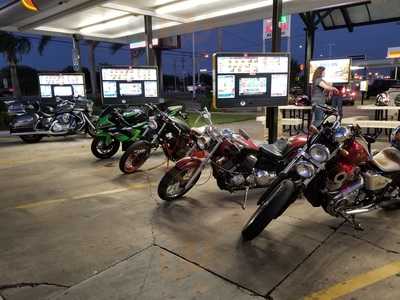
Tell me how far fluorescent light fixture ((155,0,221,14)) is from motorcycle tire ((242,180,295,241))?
6.91 metres

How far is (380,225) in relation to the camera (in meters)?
3.77

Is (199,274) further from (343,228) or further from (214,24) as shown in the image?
(214,24)

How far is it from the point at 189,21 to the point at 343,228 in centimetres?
860

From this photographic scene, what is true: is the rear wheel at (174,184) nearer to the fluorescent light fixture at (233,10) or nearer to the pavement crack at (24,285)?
the pavement crack at (24,285)

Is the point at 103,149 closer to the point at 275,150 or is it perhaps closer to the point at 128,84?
the point at 128,84

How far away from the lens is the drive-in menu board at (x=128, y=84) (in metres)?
8.97

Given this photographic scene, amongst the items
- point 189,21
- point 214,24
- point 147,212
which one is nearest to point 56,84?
point 189,21

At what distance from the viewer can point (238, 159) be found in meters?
4.35

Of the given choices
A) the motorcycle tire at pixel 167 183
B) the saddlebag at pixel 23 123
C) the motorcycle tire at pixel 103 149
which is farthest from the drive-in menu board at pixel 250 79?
the saddlebag at pixel 23 123

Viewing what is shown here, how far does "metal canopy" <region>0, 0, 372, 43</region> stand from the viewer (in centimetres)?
883

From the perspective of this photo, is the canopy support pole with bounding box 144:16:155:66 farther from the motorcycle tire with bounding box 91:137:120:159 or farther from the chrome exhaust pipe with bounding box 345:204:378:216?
the chrome exhaust pipe with bounding box 345:204:378:216

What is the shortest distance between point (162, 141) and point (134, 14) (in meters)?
5.48

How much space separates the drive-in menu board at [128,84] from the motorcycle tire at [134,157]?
3625 mm

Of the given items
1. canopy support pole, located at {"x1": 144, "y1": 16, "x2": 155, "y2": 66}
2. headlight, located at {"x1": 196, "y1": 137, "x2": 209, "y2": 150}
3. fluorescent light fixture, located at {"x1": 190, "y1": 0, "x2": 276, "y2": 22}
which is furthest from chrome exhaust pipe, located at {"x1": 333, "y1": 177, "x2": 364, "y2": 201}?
canopy support pole, located at {"x1": 144, "y1": 16, "x2": 155, "y2": 66}
